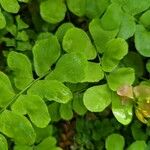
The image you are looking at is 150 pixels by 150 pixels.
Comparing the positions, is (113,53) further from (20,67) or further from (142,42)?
(20,67)

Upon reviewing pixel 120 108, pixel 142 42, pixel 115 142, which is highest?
pixel 142 42

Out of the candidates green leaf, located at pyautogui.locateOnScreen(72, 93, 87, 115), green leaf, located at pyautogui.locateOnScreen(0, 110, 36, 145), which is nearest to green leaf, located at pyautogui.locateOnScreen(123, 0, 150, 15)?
green leaf, located at pyautogui.locateOnScreen(72, 93, 87, 115)

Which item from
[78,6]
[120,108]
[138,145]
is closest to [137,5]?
[78,6]

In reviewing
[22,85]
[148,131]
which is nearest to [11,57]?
[22,85]

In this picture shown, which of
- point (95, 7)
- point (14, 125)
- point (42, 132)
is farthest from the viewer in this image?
point (42, 132)

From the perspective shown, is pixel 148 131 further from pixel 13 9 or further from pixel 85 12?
pixel 13 9

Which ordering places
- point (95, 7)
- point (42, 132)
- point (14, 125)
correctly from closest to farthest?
point (14, 125), point (95, 7), point (42, 132)
